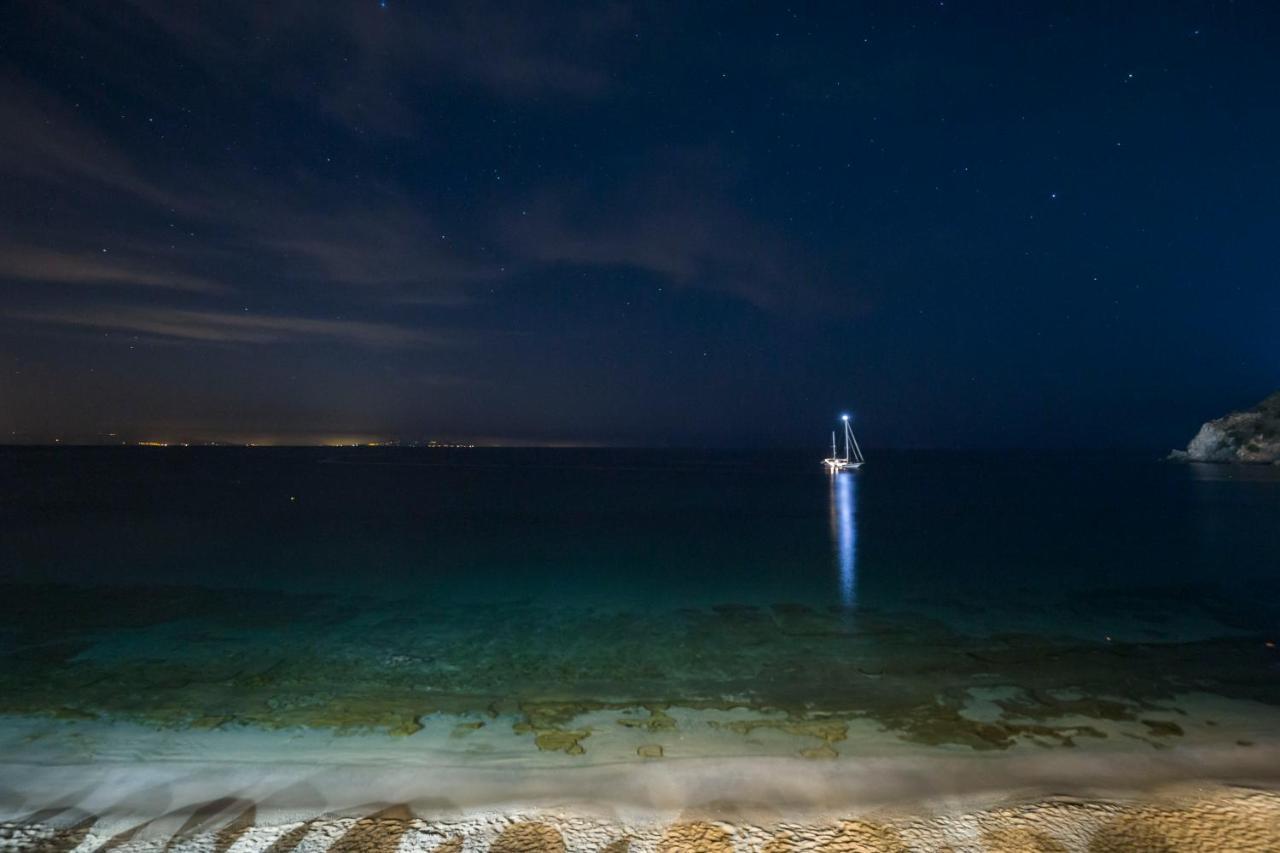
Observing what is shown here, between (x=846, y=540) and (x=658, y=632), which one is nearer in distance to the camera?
(x=658, y=632)

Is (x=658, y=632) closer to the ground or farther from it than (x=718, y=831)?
closer to the ground

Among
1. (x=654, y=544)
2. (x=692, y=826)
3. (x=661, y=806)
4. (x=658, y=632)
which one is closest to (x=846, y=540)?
(x=654, y=544)

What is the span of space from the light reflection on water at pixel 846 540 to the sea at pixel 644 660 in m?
0.41

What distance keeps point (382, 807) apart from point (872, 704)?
30.8 ft

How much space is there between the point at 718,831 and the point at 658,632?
12127mm

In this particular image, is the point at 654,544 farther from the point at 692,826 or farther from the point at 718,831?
the point at 718,831

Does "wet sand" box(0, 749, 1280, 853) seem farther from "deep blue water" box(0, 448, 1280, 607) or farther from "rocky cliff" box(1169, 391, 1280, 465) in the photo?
"rocky cliff" box(1169, 391, 1280, 465)

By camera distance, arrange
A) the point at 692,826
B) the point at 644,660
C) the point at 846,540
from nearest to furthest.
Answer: the point at 692,826, the point at 644,660, the point at 846,540

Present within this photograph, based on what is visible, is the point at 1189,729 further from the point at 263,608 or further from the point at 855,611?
the point at 263,608

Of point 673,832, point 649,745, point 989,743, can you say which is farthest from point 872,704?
point 673,832

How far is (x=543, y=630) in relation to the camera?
20.5 metres

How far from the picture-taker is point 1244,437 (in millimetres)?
141125

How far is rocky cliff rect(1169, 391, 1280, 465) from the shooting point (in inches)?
5285

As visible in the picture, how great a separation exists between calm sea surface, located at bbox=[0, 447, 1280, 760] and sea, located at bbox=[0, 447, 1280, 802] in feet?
0.39
